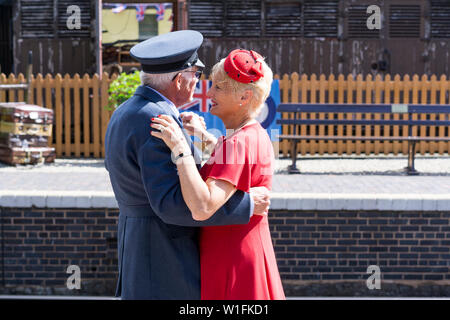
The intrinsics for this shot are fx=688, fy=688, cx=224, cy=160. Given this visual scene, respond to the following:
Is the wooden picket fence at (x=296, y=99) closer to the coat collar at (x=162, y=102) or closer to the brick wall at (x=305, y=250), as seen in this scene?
the brick wall at (x=305, y=250)

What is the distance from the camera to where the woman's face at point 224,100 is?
269 centimetres

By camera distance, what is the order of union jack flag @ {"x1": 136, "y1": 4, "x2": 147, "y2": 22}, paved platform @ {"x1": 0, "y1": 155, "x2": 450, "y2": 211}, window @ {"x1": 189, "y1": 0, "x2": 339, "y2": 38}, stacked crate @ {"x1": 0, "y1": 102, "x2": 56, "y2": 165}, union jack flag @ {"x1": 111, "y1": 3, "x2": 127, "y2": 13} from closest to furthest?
paved platform @ {"x1": 0, "y1": 155, "x2": 450, "y2": 211}, stacked crate @ {"x1": 0, "y1": 102, "x2": 56, "y2": 165}, window @ {"x1": 189, "y1": 0, "x2": 339, "y2": 38}, union jack flag @ {"x1": 111, "y1": 3, "x2": 127, "y2": 13}, union jack flag @ {"x1": 136, "y1": 4, "x2": 147, "y2": 22}

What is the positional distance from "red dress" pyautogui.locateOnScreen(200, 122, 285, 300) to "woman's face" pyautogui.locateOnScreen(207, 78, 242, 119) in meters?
0.10

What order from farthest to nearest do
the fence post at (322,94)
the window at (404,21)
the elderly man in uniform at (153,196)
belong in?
the window at (404,21)
the fence post at (322,94)
the elderly man in uniform at (153,196)

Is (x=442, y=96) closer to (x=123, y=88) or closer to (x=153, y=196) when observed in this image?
(x=123, y=88)

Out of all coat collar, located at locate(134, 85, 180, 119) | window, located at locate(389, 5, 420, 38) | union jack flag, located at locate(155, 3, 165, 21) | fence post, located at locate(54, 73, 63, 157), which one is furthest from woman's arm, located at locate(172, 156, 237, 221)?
union jack flag, located at locate(155, 3, 165, 21)

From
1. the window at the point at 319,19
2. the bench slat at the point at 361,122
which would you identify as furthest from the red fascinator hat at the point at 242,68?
the window at the point at 319,19

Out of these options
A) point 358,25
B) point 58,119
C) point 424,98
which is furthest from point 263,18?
point 58,119

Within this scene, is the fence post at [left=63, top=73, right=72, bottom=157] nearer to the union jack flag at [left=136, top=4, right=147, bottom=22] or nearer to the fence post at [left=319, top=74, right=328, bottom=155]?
the fence post at [left=319, top=74, right=328, bottom=155]

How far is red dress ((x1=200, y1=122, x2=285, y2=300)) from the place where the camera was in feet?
8.66

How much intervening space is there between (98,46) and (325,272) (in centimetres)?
918

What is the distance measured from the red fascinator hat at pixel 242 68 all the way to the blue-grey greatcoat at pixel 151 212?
0.91 ft

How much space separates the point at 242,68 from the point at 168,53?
0.29m

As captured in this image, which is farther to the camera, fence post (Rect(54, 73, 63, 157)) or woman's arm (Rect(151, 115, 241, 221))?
fence post (Rect(54, 73, 63, 157))
